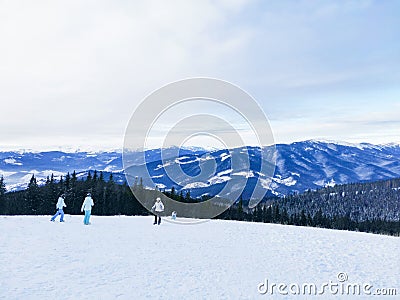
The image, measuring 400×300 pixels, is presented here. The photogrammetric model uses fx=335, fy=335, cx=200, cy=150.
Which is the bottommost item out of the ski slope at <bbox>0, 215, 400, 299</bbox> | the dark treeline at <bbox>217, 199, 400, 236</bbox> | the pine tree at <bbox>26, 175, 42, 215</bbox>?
the dark treeline at <bbox>217, 199, 400, 236</bbox>

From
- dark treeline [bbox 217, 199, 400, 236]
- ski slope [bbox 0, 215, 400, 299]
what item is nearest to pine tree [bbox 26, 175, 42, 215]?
dark treeline [bbox 217, 199, 400, 236]

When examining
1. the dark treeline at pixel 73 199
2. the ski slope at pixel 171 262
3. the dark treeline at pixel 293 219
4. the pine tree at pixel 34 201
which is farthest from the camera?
the dark treeline at pixel 293 219

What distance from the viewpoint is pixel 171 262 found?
12734 mm

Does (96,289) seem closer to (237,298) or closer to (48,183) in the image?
(237,298)

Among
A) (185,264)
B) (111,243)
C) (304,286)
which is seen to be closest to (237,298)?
(304,286)

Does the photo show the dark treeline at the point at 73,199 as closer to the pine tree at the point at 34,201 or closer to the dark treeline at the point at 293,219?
the pine tree at the point at 34,201

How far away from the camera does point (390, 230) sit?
4500 inches

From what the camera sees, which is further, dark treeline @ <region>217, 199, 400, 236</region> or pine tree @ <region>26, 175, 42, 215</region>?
dark treeline @ <region>217, 199, 400, 236</region>

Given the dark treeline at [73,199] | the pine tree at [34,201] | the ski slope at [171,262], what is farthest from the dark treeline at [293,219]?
the ski slope at [171,262]

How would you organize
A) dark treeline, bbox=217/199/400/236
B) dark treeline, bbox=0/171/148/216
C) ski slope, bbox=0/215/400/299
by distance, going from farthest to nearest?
1. dark treeline, bbox=217/199/400/236
2. dark treeline, bbox=0/171/148/216
3. ski slope, bbox=0/215/400/299

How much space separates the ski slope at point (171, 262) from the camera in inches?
380

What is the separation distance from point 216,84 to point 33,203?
167ft

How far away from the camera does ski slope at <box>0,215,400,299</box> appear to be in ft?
31.7

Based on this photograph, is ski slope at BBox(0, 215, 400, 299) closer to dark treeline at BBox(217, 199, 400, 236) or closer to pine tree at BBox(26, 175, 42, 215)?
pine tree at BBox(26, 175, 42, 215)
